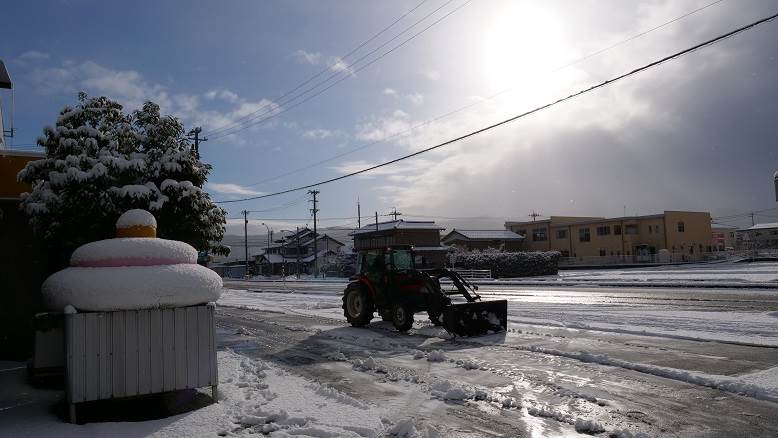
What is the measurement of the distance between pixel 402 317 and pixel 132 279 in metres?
7.65

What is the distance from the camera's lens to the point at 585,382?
7.66m

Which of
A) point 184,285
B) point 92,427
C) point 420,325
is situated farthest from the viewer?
point 420,325

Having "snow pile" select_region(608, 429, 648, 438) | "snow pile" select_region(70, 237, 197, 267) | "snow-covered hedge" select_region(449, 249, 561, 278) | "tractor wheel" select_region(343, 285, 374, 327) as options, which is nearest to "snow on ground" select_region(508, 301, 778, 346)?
"tractor wheel" select_region(343, 285, 374, 327)

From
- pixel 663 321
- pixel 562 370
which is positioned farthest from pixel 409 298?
pixel 663 321

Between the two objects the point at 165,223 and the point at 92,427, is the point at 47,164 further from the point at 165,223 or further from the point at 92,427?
the point at 92,427

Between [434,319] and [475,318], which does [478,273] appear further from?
[475,318]

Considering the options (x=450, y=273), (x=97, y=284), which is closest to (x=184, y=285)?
(x=97, y=284)

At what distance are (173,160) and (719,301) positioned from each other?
56.6 ft

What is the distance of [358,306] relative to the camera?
1495 cm

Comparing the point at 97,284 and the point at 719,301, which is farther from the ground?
the point at 97,284

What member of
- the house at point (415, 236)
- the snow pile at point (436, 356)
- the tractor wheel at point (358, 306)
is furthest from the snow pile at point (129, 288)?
the house at point (415, 236)

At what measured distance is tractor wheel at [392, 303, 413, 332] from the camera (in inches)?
517

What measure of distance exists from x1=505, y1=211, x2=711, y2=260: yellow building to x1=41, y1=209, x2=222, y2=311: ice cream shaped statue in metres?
60.7

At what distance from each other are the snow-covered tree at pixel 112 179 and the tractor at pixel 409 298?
4264mm
